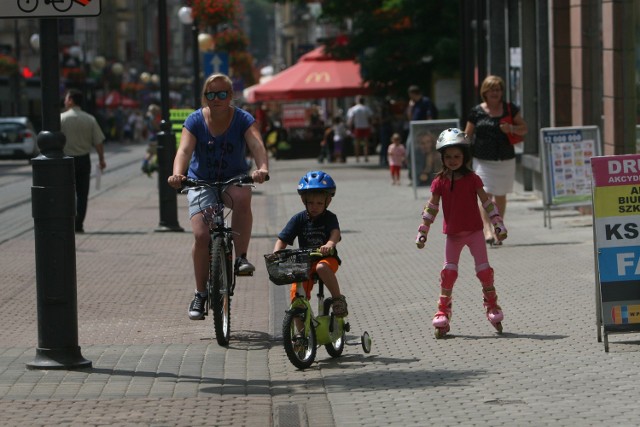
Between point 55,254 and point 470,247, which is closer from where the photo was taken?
point 55,254

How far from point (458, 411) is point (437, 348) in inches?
81.3

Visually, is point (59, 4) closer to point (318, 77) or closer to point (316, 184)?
point (316, 184)

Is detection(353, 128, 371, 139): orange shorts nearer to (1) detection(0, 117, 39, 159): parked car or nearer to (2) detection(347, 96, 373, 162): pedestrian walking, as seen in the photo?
(2) detection(347, 96, 373, 162): pedestrian walking

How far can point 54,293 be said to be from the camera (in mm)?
8320

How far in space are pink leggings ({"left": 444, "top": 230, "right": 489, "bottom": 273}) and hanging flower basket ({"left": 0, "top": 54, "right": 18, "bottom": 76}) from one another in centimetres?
5613

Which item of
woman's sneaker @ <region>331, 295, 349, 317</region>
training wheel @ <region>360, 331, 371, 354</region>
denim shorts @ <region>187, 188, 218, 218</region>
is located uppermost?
denim shorts @ <region>187, 188, 218, 218</region>

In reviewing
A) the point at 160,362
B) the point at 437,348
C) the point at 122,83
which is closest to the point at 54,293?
the point at 160,362

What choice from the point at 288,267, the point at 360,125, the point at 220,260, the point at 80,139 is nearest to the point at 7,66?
the point at 360,125

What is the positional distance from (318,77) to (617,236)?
3081cm

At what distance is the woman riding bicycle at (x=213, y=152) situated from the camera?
9781 millimetres

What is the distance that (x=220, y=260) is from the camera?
374 inches

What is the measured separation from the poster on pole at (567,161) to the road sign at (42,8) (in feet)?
30.7

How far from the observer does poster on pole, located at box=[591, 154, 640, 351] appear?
865cm

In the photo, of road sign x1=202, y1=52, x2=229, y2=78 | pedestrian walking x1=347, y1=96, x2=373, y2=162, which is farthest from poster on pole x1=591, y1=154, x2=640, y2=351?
pedestrian walking x1=347, y1=96, x2=373, y2=162
